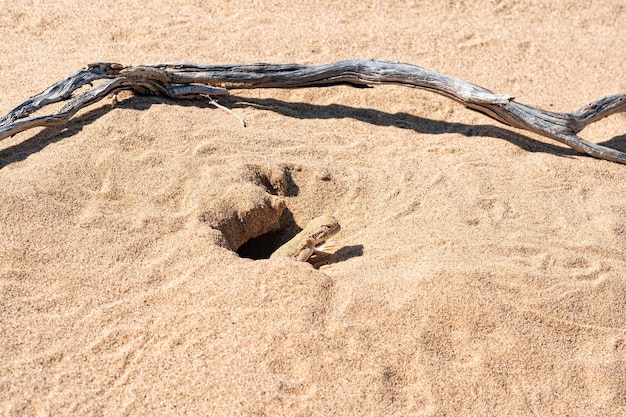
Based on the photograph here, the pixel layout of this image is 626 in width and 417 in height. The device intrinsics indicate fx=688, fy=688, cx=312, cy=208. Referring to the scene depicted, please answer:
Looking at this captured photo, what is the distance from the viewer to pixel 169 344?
4.09 m

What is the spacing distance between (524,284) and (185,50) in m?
4.74

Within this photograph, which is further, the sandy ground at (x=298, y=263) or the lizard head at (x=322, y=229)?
Answer: the lizard head at (x=322, y=229)

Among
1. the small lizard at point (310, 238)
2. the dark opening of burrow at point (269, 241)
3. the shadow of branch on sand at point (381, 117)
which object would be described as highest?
the shadow of branch on sand at point (381, 117)

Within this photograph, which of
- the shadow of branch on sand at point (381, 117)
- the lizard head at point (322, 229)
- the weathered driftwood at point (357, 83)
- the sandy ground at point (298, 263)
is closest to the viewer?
the sandy ground at point (298, 263)

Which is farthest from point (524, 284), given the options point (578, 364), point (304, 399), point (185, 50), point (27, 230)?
point (185, 50)

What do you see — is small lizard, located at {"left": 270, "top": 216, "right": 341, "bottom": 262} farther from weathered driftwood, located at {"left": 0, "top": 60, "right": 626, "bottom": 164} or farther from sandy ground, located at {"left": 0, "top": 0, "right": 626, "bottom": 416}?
weathered driftwood, located at {"left": 0, "top": 60, "right": 626, "bottom": 164}

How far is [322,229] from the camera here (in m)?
4.95

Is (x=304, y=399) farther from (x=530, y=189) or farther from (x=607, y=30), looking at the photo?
(x=607, y=30)

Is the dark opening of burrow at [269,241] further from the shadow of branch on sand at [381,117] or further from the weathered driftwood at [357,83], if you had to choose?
the weathered driftwood at [357,83]

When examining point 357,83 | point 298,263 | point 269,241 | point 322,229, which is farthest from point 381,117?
point 298,263

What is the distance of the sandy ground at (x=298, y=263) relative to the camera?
13.1ft

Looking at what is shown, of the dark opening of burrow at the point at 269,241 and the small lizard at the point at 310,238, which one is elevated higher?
the small lizard at the point at 310,238

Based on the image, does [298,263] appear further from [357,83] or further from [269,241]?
→ [357,83]

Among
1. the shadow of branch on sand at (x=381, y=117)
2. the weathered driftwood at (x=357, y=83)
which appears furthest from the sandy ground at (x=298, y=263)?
the weathered driftwood at (x=357, y=83)
